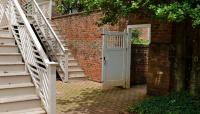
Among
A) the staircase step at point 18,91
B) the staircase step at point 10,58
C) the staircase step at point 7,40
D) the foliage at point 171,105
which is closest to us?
the staircase step at point 18,91

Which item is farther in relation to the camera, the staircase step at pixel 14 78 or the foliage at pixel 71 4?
the foliage at pixel 71 4

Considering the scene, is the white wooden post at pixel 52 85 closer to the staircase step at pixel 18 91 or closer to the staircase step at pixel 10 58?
the staircase step at pixel 18 91

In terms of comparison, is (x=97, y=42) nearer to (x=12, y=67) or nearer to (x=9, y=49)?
(x=9, y=49)

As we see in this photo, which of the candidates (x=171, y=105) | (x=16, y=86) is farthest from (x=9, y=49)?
(x=171, y=105)

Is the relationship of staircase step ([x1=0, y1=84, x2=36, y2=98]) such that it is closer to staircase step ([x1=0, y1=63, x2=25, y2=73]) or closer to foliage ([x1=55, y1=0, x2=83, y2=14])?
staircase step ([x1=0, y1=63, x2=25, y2=73])

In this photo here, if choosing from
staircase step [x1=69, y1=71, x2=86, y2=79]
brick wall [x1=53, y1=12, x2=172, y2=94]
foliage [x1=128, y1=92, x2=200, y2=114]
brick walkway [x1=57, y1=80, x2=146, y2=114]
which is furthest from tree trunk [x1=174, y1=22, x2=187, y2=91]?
staircase step [x1=69, y1=71, x2=86, y2=79]

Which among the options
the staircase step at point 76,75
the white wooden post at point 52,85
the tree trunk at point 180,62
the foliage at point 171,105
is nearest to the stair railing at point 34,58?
the white wooden post at point 52,85

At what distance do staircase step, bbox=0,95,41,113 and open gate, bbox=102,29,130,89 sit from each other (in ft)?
14.5

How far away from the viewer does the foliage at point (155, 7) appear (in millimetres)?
5258

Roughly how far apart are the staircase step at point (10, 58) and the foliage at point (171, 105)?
292 cm

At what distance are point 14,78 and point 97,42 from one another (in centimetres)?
592

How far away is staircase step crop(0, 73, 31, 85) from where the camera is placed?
6633mm

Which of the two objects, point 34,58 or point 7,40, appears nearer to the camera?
point 34,58

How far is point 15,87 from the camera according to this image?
6.52m
